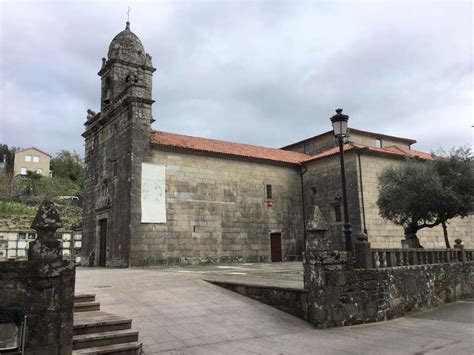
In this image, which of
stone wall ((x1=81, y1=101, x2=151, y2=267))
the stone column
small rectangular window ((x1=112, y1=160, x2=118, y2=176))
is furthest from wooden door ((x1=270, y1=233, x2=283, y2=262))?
the stone column

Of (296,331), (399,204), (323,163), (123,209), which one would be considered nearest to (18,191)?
(123,209)

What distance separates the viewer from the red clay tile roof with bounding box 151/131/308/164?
2130 cm

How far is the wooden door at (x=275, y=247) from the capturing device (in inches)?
939

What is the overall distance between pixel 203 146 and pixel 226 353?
1753cm

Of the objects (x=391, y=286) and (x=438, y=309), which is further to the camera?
(x=438, y=309)

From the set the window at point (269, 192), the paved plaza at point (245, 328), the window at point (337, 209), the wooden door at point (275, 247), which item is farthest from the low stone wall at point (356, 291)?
the window at point (269, 192)

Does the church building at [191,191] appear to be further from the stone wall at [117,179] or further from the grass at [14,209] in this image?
the grass at [14,209]

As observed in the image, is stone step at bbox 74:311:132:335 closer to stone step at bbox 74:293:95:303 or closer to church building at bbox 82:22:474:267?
stone step at bbox 74:293:95:303

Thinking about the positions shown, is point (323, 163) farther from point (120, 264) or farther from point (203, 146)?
point (120, 264)

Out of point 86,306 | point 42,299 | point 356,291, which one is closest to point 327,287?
point 356,291

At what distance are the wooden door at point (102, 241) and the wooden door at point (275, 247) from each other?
9.88m

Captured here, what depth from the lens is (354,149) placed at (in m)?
21.9

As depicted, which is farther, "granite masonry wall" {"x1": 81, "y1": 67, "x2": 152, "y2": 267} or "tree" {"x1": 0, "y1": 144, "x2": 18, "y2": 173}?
"tree" {"x1": 0, "y1": 144, "x2": 18, "y2": 173}

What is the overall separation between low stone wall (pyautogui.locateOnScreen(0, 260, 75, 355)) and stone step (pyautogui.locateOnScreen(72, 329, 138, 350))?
57 cm
